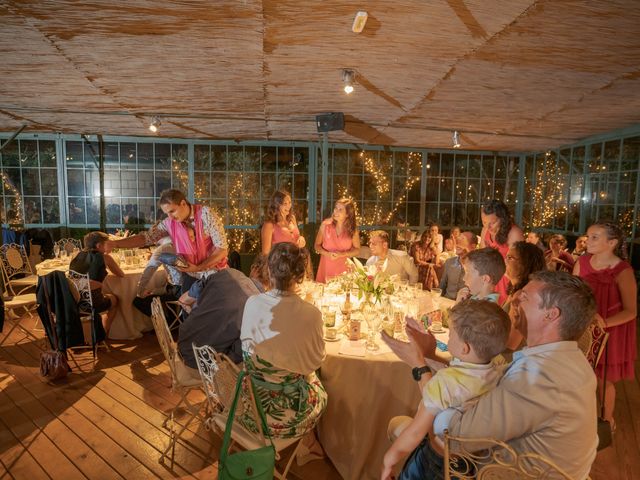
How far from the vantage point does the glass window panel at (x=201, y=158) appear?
25.2 ft

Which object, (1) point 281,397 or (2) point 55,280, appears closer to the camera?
(1) point 281,397

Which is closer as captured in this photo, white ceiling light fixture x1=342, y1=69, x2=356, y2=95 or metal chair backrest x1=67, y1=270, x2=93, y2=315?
white ceiling light fixture x1=342, y1=69, x2=356, y2=95

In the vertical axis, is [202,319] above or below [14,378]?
above

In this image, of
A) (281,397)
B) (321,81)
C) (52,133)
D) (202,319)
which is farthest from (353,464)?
(52,133)

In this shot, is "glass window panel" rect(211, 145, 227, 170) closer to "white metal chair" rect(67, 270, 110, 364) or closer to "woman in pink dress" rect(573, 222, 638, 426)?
"white metal chair" rect(67, 270, 110, 364)

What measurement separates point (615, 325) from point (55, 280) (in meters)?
4.87

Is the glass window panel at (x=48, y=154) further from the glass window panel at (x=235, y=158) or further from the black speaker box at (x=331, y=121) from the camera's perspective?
the black speaker box at (x=331, y=121)

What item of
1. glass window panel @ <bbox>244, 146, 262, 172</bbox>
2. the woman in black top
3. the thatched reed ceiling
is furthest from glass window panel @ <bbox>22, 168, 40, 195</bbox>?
the woman in black top

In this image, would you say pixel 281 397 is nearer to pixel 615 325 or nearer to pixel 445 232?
pixel 615 325

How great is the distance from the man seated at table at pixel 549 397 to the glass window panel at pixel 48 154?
27.5 feet

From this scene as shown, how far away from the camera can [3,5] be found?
2.22 metres

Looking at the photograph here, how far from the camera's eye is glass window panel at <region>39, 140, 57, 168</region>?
7465 millimetres

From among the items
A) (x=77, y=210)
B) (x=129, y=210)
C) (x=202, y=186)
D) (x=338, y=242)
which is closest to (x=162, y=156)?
(x=202, y=186)

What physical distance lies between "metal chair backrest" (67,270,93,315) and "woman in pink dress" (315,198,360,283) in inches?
100
